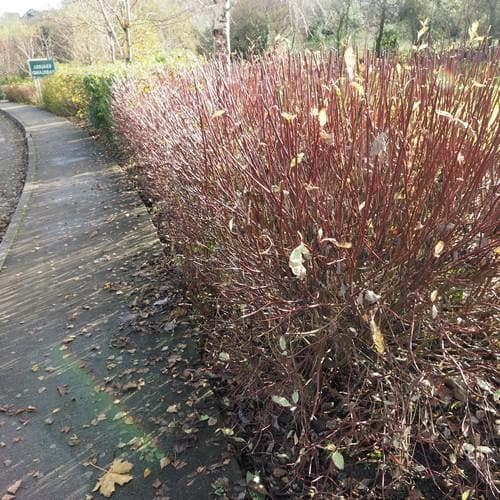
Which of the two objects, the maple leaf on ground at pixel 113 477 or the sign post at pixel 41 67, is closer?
the maple leaf on ground at pixel 113 477

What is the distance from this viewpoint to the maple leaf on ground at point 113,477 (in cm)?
227

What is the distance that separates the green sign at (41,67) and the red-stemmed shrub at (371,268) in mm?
22105

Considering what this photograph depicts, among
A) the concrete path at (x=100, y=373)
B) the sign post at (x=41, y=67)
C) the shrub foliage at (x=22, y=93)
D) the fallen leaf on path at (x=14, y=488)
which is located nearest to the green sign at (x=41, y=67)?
the sign post at (x=41, y=67)

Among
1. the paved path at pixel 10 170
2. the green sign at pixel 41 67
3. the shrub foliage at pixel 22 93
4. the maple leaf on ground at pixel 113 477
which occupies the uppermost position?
the green sign at pixel 41 67

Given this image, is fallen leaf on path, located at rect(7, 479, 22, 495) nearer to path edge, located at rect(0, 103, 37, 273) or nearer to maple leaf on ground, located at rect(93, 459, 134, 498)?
maple leaf on ground, located at rect(93, 459, 134, 498)

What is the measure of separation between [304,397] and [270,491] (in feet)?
1.53

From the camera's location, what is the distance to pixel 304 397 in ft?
7.39

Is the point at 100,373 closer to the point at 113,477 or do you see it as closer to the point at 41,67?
the point at 113,477

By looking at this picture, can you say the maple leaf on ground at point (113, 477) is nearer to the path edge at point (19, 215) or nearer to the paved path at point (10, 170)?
the path edge at point (19, 215)

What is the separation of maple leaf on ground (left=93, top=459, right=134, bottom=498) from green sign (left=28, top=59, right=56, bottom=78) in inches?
894

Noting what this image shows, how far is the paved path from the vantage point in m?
7.30

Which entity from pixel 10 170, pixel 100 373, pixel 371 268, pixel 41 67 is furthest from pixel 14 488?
pixel 41 67

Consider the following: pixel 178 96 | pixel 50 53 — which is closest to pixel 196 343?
pixel 178 96

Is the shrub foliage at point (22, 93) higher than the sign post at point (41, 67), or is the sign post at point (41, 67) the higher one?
the sign post at point (41, 67)
